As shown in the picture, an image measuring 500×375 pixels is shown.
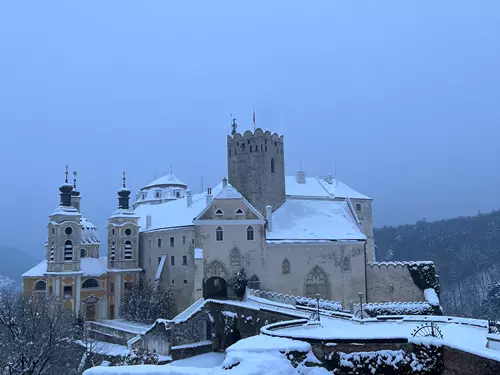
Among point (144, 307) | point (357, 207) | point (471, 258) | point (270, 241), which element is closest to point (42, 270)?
point (144, 307)

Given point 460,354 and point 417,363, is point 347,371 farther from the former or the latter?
point 460,354

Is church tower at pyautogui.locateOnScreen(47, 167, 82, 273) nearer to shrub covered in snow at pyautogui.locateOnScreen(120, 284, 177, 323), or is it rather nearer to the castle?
the castle

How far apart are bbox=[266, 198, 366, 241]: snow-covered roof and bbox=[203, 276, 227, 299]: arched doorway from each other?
17.2 feet

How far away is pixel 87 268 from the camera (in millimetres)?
47750

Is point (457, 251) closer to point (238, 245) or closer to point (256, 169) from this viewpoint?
point (256, 169)

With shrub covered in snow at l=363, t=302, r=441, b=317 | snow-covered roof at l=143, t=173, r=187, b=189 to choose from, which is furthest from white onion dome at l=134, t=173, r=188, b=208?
shrub covered in snow at l=363, t=302, r=441, b=317

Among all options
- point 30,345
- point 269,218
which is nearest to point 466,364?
point 30,345

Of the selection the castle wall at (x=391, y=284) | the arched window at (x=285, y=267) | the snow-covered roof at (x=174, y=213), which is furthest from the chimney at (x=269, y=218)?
the castle wall at (x=391, y=284)

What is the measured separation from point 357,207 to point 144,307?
77.1 feet

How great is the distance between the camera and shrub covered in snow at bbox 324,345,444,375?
667 inches

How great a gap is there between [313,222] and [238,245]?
24.1 feet

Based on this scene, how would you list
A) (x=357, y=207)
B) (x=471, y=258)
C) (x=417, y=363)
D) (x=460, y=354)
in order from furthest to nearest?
1. (x=471, y=258)
2. (x=357, y=207)
3. (x=417, y=363)
4. (x=460, y=354)

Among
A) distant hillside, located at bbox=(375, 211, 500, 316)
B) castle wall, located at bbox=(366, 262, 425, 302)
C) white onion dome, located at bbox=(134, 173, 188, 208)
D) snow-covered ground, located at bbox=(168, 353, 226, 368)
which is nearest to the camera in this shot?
snow-covered ground, located at bbox=(168, 353, 226, 368)

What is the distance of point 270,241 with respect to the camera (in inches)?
1597
